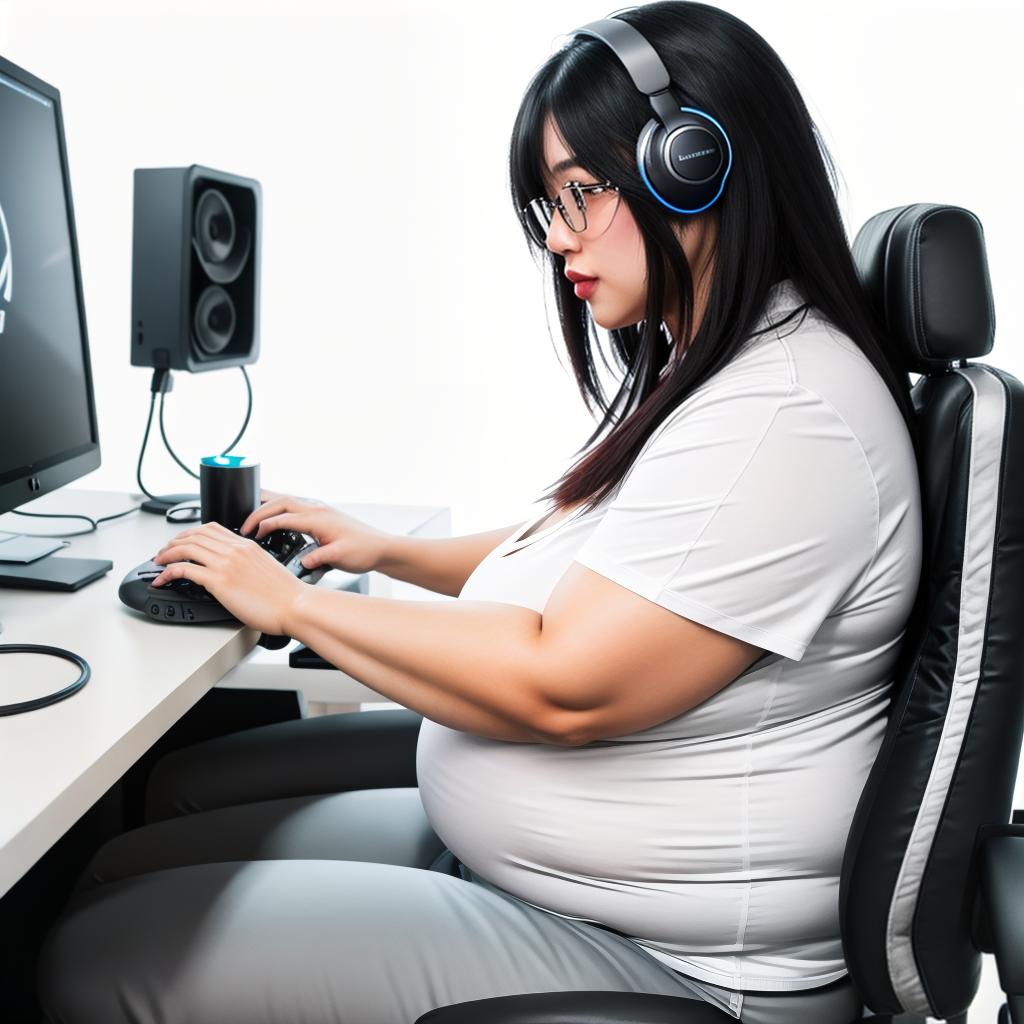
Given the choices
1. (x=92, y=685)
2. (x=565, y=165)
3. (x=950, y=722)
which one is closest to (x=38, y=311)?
(x=92, y=685)

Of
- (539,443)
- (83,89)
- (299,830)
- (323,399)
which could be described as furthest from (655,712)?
(83,89)

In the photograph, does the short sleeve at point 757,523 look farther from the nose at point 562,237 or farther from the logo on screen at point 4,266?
the logo on screen at point 4,266

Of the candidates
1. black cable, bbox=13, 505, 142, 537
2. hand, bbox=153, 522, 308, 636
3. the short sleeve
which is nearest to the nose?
the short sleeve

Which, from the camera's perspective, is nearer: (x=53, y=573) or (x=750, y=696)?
(x=750, y=696)

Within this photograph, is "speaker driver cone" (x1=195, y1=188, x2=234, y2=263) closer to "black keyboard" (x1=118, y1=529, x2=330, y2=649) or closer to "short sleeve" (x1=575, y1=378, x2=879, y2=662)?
"black keyboard" (x1=118, y1=529, x2=330, y2=649)

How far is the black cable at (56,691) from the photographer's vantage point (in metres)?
0.77

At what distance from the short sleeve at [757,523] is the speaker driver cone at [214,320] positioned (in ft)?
3.53

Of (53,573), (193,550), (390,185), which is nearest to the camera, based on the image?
(193,550)

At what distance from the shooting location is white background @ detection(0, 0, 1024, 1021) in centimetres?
210

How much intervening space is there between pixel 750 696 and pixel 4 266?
2.71 feet

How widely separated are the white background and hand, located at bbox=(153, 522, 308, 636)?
1375 mm

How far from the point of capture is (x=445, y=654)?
84cm

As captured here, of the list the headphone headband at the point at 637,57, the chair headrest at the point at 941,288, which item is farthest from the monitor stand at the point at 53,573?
the chair headrest at the point at 941,288

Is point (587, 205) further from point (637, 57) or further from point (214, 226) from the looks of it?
point (214, 226)
